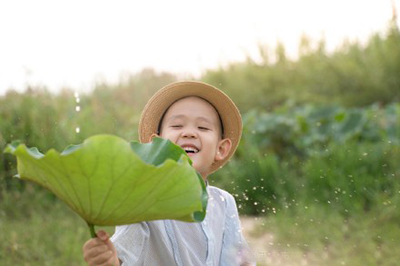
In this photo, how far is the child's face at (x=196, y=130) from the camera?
2199 millimetres

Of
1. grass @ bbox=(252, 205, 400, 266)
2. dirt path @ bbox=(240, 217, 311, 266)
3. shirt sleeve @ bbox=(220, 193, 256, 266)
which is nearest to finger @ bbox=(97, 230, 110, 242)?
shirt sleeve @ bbox=(220, 193, 256, 266)

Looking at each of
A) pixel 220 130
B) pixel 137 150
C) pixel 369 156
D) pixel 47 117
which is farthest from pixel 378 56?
pixel 137 150

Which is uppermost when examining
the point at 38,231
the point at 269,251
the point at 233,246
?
the point at 233,246

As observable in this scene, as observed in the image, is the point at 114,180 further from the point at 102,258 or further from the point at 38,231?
the point at 38,231

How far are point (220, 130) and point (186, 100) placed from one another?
0.65 ft

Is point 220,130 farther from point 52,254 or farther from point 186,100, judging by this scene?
point 52,254

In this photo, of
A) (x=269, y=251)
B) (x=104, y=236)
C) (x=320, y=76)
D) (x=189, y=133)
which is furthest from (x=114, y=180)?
(x=320, y=76)

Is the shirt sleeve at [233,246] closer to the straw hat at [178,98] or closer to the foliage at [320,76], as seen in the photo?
the straw hat at [178,98]

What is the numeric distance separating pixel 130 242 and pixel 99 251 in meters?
0.41

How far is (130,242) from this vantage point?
1980 mm

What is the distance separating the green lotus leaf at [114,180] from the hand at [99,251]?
0.09 m

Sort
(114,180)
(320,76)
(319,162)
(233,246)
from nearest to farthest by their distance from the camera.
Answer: (114,180)
(233,246)
(319,162)
(320,76)

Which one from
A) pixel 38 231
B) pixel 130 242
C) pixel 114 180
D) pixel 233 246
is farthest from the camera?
pixel 38 231

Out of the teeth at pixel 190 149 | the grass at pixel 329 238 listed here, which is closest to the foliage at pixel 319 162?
the grass at pixel 329 238
